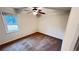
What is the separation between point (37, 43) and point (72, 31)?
0.35 m

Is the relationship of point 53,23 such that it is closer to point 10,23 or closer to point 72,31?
point 72,31

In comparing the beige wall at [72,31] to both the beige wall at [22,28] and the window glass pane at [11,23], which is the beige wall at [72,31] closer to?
the beige wall at [22,28]

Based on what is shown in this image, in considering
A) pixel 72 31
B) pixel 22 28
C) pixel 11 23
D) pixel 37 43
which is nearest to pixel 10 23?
pixel 11 23

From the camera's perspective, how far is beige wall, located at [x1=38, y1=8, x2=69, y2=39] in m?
0.69

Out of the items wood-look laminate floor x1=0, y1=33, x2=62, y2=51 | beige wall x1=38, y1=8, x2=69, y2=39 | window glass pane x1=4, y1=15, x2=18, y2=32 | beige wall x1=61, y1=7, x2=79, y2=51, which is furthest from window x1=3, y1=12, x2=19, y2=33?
beige wall x1=61, y1=7, x2=79, y2=51

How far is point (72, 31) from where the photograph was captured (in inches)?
25.2

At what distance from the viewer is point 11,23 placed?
688 millimetres

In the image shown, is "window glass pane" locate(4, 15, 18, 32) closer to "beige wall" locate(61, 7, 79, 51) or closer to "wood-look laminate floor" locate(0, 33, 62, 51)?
"wood-look laminate floor" locate(0, 33, 62, 51)

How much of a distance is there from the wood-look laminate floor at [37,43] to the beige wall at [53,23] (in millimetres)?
54

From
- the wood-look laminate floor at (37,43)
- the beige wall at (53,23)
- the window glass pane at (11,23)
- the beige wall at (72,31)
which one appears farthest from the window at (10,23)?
the beige wall at (72,31)
